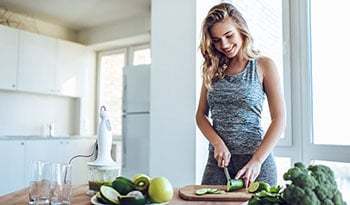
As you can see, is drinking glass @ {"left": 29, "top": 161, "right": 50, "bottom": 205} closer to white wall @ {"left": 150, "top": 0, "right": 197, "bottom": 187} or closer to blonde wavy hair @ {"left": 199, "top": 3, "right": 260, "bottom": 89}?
blonde wavy hair @ {"left": 199, "top": 3, "right": 260, "bottom": 89}

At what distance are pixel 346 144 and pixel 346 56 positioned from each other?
1.92 feet

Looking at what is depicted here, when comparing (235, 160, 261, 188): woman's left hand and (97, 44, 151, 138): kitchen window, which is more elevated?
(97, 44, 151, 138): kitchen window

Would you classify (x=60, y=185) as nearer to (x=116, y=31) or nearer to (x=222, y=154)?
(x=222, y=154)

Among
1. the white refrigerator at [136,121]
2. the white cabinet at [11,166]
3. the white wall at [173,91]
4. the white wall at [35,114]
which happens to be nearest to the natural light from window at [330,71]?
the white wall at [173,91]

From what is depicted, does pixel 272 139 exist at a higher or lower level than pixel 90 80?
lower

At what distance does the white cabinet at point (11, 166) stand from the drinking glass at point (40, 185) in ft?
9.64

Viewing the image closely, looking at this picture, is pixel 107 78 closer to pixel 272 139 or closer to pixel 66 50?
pixel 66 50

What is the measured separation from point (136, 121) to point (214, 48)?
2.17 meters

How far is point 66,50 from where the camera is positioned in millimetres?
4746

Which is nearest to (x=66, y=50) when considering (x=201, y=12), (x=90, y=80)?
(x=90, y=80)

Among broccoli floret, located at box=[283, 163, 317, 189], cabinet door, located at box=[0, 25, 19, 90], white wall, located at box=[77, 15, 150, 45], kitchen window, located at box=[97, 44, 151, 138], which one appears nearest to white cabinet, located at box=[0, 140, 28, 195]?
cabinet door, located at box=[0, 25, 19, 90]

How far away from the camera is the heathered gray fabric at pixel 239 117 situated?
1.45m

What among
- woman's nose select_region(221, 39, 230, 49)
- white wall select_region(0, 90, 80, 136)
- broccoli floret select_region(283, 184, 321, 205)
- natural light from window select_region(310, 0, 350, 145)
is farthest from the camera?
white wall select_region(0, 90, 80, 136)

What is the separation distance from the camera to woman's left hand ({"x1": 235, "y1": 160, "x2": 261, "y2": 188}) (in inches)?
48.2
